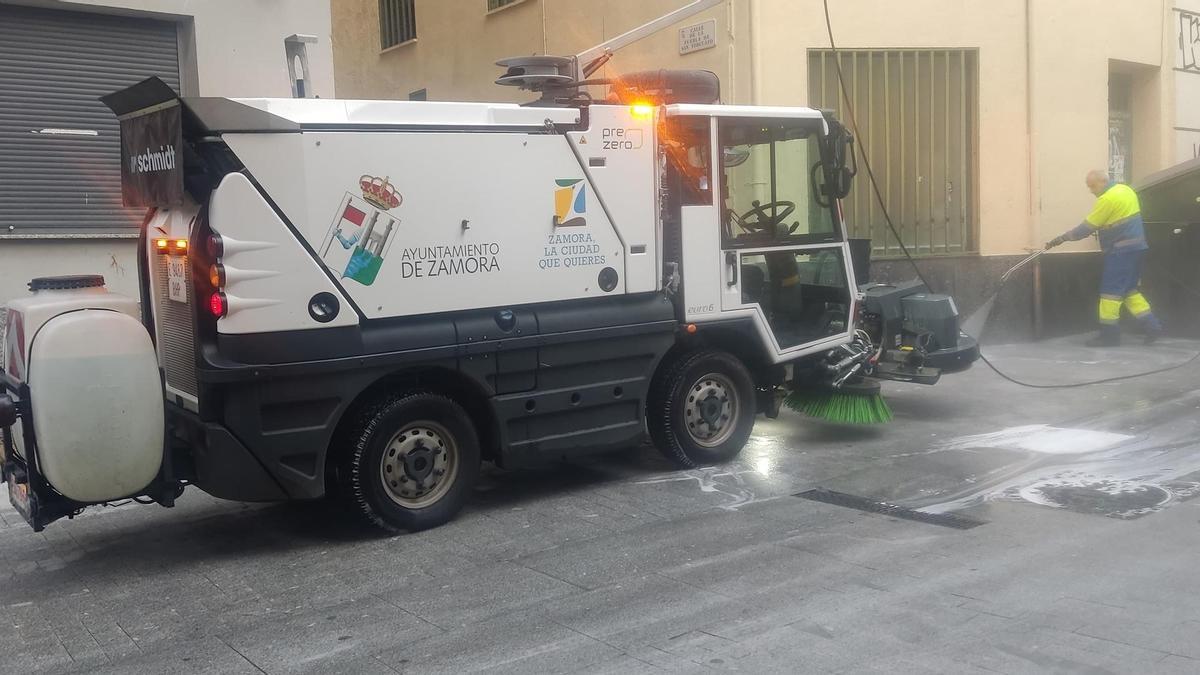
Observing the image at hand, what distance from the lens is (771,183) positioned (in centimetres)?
749

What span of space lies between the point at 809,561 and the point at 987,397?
197 inches

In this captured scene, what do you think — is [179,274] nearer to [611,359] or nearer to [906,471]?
[611,359]

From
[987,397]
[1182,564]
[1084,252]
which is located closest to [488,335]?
[1182,564]

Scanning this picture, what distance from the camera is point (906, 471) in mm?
7227

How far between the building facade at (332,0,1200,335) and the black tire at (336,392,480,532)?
21.8 ft

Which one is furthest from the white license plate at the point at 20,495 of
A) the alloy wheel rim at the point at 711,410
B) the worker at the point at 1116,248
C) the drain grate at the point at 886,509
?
the worker at the point at 1116,248

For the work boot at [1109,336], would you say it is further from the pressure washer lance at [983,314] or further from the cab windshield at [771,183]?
the cab windshield at [771,183]

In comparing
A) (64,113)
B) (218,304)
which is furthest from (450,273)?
(64,113)

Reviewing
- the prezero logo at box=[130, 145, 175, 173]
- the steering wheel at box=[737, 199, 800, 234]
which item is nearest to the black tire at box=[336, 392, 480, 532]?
the prezero logo at box=[130, 145, 175, 173]

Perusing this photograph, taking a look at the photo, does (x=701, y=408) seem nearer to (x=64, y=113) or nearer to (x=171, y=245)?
(x=171, y=245)

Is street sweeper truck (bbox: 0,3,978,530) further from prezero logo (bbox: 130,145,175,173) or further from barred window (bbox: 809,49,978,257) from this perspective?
barred window (bbox: 809,49,978,257)

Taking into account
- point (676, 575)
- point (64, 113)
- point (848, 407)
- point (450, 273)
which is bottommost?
point (676, 575)

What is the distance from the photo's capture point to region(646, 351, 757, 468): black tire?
281 inches

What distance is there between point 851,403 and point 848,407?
0.04 m
